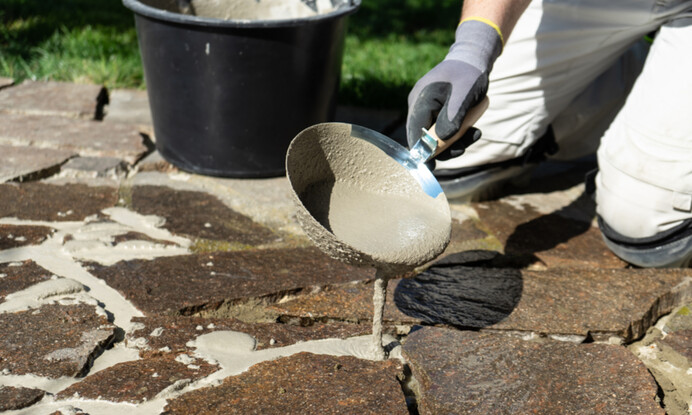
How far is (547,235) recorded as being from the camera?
257cm

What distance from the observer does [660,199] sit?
2.31 m

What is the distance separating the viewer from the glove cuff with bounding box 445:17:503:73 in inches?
76.2

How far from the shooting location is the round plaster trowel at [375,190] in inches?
68.1

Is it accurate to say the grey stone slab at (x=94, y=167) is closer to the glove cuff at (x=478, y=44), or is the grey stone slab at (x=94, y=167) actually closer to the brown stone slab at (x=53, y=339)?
the brown stone slab at (x=53, y=339)

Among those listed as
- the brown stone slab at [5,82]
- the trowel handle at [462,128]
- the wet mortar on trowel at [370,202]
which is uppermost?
the trowel handle at [462,128]

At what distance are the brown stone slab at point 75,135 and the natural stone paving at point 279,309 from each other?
0.06 ft

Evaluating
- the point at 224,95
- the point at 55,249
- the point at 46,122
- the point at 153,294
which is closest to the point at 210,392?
the point at 153,294

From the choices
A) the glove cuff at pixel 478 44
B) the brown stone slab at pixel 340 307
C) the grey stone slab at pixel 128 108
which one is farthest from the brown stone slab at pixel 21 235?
the glove cuff at pixel 478 44

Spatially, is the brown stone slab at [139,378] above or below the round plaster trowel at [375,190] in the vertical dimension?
below

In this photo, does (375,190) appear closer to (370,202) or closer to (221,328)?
(370,202)

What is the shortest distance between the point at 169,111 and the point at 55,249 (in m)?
0.80

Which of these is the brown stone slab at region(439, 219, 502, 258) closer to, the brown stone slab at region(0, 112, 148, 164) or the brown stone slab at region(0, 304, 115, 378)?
the brown stone slab at region(0, 304, 115, 378)

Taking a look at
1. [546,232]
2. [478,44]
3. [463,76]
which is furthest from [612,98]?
[463,76]

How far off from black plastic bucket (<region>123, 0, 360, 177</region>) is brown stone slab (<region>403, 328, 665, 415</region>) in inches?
46.8
